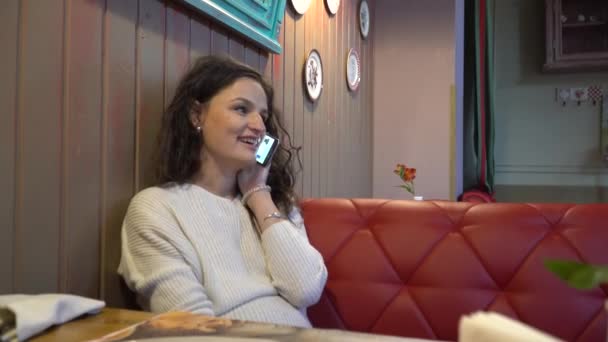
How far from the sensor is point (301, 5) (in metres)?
2.19

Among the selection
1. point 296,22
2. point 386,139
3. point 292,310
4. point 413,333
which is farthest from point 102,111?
point 386,139

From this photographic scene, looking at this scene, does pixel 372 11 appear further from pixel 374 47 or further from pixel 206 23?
pixel 206 23

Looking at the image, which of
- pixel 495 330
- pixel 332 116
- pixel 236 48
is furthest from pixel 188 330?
pixel 332 116

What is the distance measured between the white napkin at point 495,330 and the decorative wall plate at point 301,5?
6.68 ft

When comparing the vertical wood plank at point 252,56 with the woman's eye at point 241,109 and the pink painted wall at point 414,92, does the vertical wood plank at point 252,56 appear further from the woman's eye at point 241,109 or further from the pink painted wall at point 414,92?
the pink painted wall at point 414,92

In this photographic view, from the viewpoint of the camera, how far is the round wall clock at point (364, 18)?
10.5 ft

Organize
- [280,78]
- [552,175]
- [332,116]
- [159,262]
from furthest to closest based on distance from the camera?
1. [552,175]
2. [332,116]
3. [280,78]
4. [159,262]

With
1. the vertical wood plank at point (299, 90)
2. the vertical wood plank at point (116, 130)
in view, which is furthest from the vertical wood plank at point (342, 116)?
the vertical wood plank at point (116, 130)

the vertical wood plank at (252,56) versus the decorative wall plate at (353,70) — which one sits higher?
the decorative wall plate at (353,70)

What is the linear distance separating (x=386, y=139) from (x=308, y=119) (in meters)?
1.33

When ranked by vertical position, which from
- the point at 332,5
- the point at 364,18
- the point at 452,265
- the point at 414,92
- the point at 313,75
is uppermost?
the point at 364,18

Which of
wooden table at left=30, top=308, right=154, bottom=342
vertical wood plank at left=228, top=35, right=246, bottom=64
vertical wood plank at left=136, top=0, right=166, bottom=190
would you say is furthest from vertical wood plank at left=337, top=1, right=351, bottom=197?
wooden table at left=30, top=308, right=154, bottom=342

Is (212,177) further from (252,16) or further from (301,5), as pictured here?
(301,5)

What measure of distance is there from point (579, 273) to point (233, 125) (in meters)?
1.08
